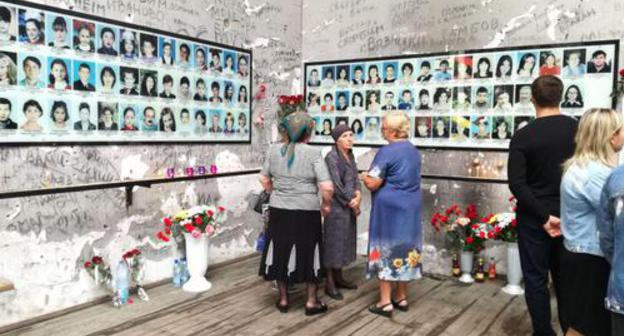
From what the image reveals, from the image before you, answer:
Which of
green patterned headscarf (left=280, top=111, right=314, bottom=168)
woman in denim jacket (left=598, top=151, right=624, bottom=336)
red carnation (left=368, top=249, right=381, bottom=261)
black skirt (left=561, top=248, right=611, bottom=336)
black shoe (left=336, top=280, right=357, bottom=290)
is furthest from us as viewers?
black shoe (left=336, top=280, right=357, bottom=290)

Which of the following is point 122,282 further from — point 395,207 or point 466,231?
point 466,231

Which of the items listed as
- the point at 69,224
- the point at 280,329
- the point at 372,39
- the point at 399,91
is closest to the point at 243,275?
the point at 280,329

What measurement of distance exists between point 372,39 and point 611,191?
142 inches

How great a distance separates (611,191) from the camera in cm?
175

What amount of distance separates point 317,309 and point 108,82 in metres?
2.28

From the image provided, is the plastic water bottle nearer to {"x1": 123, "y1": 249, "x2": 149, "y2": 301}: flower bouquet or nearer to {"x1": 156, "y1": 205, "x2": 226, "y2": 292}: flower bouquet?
{"x1": 123, "y1": 249, "x2": 149, "y2": 301}: flower bouquet

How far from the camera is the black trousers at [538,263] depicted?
2.71 m

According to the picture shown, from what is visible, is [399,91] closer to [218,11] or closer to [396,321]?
[218,11]

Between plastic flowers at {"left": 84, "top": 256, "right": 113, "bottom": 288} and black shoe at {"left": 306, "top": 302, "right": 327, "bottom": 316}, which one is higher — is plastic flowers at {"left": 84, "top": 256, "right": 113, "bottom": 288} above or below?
above

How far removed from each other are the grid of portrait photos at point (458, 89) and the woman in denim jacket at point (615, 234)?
8.44ft

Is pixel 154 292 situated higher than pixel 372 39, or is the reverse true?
pixel 372 39

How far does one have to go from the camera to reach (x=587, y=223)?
6.77ft

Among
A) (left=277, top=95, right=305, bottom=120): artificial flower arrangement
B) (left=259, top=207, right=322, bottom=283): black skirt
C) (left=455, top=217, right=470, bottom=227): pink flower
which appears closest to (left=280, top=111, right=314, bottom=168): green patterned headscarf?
(left=259, top=207, right=322, bottom=283): black skirt

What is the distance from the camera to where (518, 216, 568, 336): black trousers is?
2.71m
